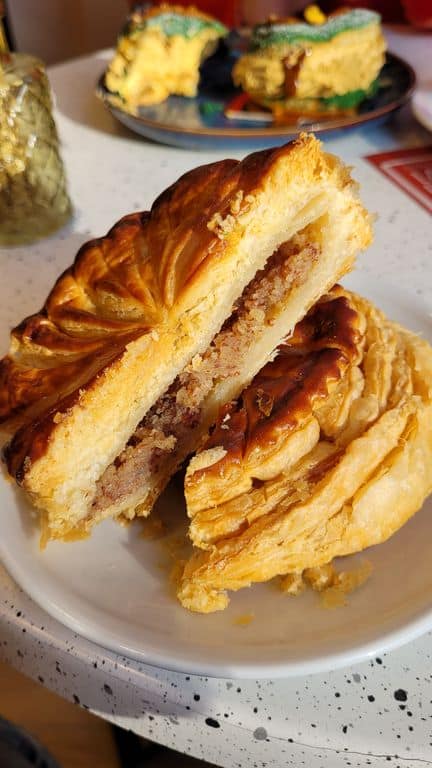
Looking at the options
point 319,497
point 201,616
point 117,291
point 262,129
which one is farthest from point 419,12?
point 201,616

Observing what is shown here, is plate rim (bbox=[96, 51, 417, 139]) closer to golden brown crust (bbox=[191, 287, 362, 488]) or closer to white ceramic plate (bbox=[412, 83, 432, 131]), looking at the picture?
white ceramic plate (bbox=[412, 83, 432, 131])

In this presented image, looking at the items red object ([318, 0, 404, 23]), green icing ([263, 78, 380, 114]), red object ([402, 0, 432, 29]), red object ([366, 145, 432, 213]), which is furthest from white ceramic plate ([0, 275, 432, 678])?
red object ([318, 0, 404, 23])

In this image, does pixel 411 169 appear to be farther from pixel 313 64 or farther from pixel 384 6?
pixel 384 6

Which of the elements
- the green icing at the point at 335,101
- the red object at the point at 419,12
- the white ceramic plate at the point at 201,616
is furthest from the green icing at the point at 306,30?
the white ceramic plate at the point at 201,616

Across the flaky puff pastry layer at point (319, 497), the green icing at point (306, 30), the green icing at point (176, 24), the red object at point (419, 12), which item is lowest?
the flaky puff pastry layer at point (319, 497)

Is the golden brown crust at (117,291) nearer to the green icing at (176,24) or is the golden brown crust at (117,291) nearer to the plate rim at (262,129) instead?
the plate rim at (262,129)
